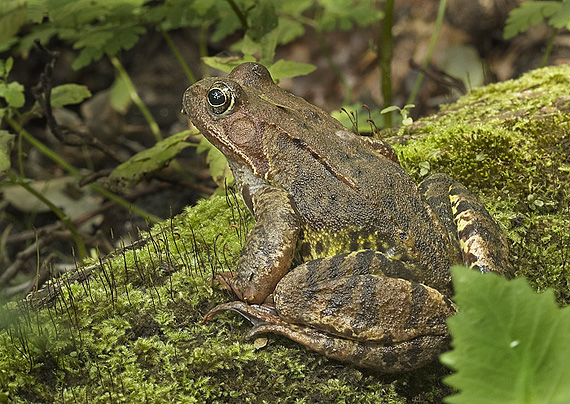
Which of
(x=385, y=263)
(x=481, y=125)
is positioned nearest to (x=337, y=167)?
(x=385, y=263)

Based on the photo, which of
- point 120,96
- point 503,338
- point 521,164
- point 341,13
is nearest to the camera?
point 503,338

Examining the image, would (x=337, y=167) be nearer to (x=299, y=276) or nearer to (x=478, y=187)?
(x=299, y=276)

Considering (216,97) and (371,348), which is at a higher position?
(216,97)

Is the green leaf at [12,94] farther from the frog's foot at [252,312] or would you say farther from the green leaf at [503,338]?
the green leaf at [503,338]

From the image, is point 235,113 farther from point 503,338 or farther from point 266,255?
point 503,338

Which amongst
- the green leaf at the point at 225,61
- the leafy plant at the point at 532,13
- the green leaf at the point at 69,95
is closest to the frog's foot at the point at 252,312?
the green leaf at the point at 225,61

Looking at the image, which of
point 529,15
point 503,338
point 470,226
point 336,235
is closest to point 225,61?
point 336,235
